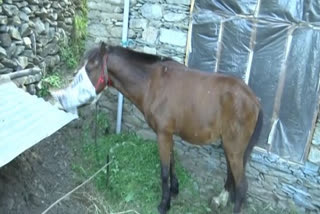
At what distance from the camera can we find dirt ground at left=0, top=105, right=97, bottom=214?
3371mm

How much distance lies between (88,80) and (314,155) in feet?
8.81

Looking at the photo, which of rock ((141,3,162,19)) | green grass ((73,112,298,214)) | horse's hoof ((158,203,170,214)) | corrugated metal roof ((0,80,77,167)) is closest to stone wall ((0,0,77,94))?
corrugated metal roof ((0,80,77,167))

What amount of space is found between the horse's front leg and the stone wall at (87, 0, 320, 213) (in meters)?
0.86

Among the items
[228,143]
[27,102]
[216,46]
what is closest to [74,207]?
[27,102]

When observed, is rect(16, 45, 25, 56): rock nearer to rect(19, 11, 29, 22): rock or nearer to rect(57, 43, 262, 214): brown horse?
rect(19, 11, 29, 22): rock

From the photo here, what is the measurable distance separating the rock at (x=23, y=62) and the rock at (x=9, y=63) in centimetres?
10

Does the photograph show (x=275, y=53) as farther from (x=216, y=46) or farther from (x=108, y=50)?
(x=108, y=50)

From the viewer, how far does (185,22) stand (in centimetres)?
455

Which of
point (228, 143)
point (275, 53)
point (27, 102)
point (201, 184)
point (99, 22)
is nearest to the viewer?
point (27, 102)

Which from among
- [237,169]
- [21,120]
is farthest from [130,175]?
[21,120]

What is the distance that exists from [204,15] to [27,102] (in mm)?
2468

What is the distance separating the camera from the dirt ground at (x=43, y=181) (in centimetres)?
337

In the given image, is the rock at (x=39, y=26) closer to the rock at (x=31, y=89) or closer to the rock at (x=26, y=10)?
the rock at (x=26, y=10)

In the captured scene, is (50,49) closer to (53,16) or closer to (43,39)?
(43,39)
